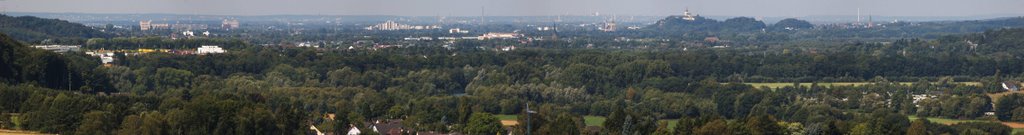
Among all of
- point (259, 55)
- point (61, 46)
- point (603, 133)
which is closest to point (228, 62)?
point (259, 55)

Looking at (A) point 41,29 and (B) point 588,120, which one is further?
(A) point 41,29

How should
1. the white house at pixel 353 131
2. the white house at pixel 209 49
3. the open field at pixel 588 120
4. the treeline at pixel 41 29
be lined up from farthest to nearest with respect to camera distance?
the treeline at pixel 41 29
the white house at pixel 209 49
the open field at pixel 588 120
the white house at pixel 353 131

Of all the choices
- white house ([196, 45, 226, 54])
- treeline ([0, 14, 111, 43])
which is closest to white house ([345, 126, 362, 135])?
white house ([196, 45, 226, 54])

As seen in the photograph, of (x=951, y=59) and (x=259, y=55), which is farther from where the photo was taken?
(x=951, y=59)

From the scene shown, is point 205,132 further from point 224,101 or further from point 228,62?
point 228,62

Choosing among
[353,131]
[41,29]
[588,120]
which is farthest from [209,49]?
[353,131]

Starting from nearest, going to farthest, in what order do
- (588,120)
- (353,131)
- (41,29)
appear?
(353,131), (588,120), (41,29)

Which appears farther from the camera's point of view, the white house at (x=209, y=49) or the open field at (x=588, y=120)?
the white house at (x=209, y=49)

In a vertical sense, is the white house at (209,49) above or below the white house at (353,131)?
below

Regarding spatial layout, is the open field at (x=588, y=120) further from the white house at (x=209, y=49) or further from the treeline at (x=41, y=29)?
the treeline at (x=41, y=29)

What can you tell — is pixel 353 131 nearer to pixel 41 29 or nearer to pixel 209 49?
pixel 209 49

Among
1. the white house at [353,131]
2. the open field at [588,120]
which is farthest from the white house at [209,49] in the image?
the white house at [353,131]
